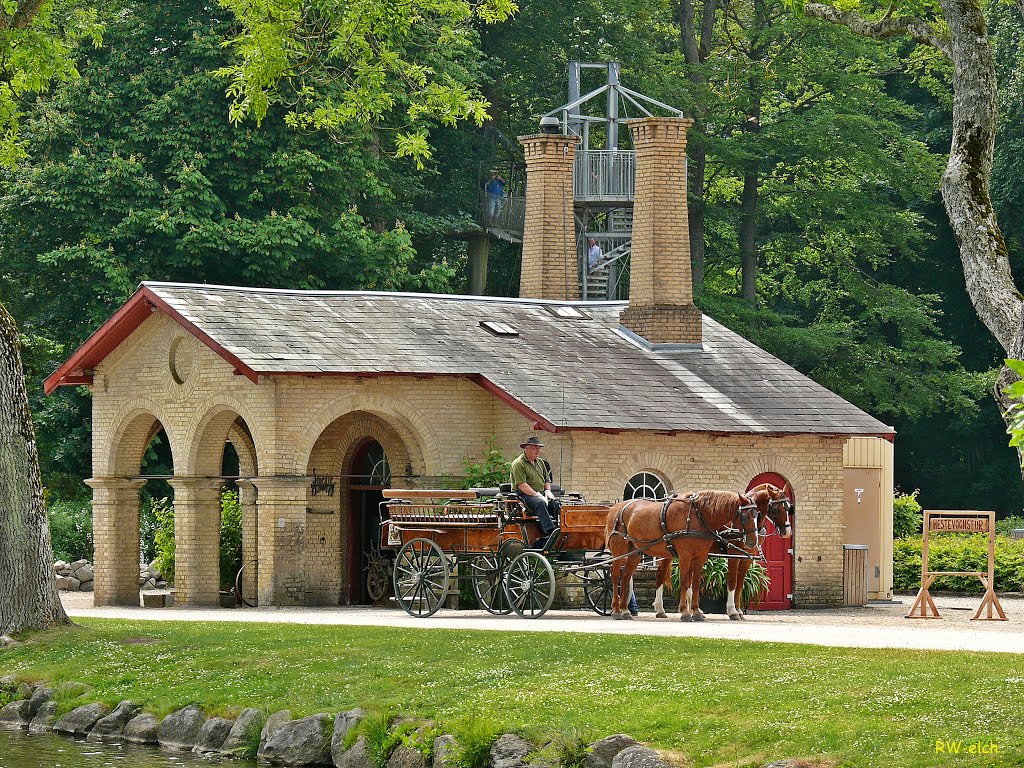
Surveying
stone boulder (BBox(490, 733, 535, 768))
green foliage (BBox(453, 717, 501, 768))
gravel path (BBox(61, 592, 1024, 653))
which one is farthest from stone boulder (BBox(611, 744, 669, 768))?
gravel path (BBox(61, 592, 1024, 653))

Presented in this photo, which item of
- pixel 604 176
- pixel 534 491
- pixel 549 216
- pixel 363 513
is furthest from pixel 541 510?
pixel 604 176

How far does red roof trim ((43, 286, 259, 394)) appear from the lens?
26.6m

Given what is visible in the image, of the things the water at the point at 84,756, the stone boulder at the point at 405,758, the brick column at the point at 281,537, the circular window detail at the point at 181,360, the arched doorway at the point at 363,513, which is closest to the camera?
the stone boulder at the point at 405,758

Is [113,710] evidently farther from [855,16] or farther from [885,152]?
[885,152]

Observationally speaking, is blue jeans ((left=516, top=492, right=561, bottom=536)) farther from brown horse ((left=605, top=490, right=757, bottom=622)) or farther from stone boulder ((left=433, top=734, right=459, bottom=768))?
stone boulder ((left=433, top=734, right=459, bottom=768))

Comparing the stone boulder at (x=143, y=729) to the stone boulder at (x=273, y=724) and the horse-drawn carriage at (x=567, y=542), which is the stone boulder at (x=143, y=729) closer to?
the stone boulder at (x=273, y=724)

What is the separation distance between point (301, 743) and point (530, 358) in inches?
541

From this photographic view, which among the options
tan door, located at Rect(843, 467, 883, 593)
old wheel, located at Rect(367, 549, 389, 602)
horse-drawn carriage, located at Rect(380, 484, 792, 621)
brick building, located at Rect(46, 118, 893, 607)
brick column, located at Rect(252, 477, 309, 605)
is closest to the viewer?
horse-drawn carriage, located at Rect(380, 484, 792, 621)

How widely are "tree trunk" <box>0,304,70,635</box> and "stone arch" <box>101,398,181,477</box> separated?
7.97m

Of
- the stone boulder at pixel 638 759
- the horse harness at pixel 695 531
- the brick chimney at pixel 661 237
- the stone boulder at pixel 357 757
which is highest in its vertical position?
the brick chimney at pixel 661 237

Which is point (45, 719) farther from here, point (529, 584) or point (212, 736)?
point (529, 584)

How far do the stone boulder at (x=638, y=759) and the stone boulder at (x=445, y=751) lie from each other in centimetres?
140

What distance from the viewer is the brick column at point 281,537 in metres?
27.0

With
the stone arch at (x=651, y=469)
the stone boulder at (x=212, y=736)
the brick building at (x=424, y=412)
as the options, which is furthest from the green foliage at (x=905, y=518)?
the stone boulder at (x=212, y=736)
